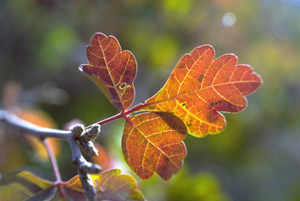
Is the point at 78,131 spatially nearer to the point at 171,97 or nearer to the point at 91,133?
the point at 91,133

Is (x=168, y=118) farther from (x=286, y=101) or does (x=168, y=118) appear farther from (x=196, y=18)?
(x=286, y=101)

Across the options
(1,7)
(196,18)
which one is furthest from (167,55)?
(1,7)

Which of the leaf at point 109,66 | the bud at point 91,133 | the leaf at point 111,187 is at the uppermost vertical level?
the leaf at point 109,66

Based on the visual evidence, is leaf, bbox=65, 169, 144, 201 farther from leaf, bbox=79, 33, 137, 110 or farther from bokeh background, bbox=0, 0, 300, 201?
bokeh background, bbox=0, 0, 300, 201

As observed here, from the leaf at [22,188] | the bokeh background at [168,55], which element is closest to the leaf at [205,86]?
the leaf at [22,188]

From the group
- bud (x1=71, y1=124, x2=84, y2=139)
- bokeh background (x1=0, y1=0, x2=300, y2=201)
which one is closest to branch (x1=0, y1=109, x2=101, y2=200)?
bud (x1=71, y1=124, x2=84, y2=139)

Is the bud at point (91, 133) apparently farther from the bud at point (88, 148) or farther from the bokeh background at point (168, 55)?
the bokeh background at point (168, 55)
